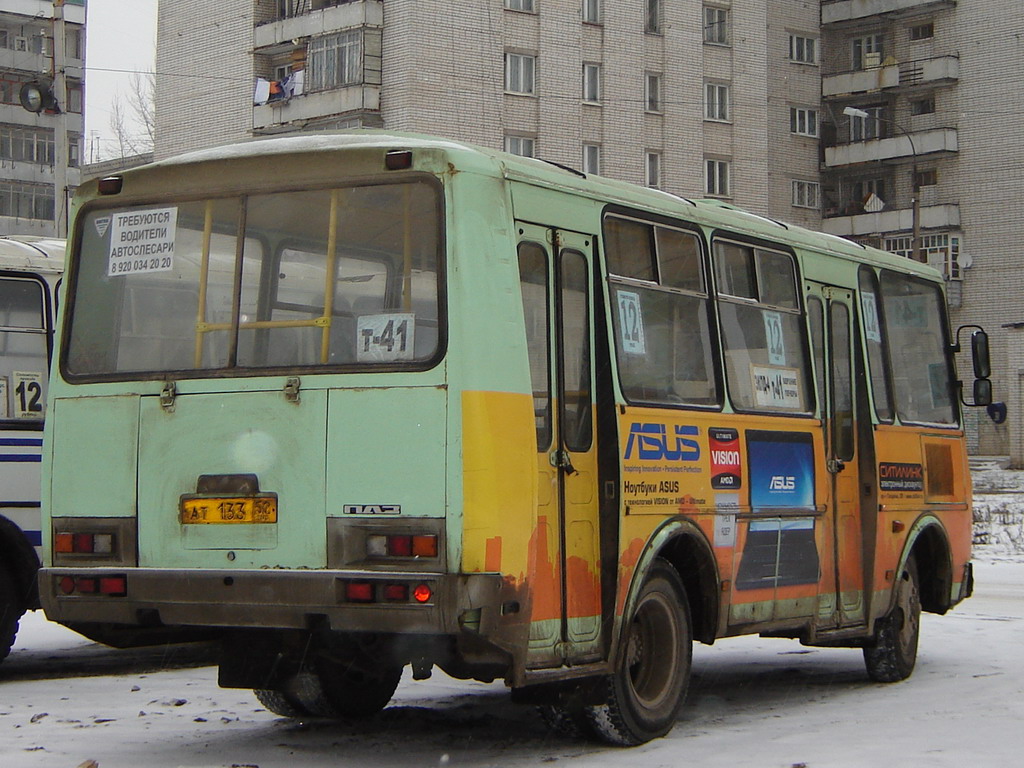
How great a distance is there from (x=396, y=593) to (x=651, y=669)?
2241 mm

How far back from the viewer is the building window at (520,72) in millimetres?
48094

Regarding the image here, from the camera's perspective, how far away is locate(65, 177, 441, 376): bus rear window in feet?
26.5

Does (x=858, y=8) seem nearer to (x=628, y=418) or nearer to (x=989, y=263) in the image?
(x=989, y=263)

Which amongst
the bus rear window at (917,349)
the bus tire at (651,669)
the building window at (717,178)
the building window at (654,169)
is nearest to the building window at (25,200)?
the building window at (654,169)

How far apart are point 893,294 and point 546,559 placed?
5641mm

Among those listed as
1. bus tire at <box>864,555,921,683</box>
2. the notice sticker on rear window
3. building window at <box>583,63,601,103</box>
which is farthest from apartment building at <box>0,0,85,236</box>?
the notice sticker on rear window

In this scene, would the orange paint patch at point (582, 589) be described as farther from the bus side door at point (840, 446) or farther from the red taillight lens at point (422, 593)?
the bus side door at point (840, 446)

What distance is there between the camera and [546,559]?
8.29m

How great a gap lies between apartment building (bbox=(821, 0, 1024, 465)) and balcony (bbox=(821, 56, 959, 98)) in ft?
0.13

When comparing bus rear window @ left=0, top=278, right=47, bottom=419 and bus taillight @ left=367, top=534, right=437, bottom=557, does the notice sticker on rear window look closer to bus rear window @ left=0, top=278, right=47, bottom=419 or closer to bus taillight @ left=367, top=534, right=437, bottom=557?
bus taillight @ left=367, top=534, right=437, bottom=557

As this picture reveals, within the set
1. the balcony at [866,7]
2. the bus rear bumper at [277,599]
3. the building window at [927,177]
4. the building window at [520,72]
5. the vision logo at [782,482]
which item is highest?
the balcony at [866,7]

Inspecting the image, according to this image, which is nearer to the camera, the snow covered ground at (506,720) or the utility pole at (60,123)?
the snow covered ground at (506,720)

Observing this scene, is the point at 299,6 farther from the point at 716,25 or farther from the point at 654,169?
the point at 716,25

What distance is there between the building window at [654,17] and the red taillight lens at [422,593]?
46.0 m
